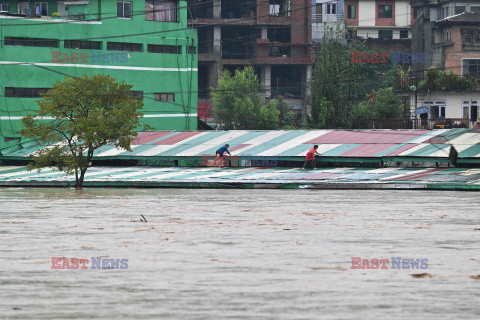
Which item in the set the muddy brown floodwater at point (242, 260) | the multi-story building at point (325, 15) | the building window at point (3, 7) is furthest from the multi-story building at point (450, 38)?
the muddy brown floodwater at point (242, 260)

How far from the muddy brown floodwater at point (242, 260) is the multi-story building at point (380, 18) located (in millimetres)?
76696

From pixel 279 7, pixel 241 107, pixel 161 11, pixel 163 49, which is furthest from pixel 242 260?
pixel 279 7

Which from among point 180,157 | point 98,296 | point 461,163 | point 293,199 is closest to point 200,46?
point 180,157

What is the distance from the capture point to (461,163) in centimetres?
3825

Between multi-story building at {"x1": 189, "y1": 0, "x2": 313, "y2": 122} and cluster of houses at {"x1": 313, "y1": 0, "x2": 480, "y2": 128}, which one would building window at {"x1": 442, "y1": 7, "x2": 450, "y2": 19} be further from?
multi-story building at {"x1": 189, "y1": 0, "x2": 313, "y2": 122}

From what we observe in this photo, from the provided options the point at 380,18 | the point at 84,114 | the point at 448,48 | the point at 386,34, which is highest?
the point at 380,18

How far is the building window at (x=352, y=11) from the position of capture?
326 feet

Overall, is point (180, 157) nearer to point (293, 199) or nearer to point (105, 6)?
point (293, 199)

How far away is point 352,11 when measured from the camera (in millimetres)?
99688

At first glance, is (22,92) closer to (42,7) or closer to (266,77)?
(42,7)

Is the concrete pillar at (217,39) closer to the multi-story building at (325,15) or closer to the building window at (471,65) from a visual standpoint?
the multi-story building at (325,15)

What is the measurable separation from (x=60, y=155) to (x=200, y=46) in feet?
190

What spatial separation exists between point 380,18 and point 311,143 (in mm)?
58723

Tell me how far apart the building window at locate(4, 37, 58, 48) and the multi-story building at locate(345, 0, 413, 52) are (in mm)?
45342
